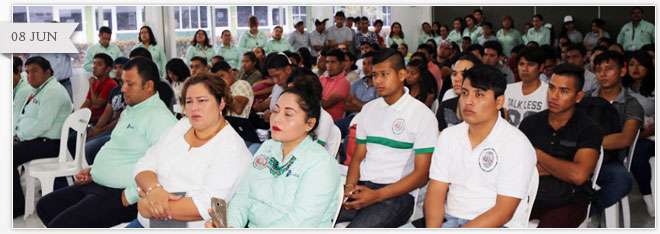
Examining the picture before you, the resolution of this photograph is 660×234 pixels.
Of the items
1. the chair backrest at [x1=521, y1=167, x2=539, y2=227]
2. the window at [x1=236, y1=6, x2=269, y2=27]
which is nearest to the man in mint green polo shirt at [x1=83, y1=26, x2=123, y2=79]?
the window at [x1=236, y1=6, x2=269, y2=27]

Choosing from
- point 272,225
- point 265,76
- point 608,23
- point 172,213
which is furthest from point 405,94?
point 608,23

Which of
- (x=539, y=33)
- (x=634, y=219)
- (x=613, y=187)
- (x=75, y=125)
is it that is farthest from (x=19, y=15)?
(x=539, y=33)

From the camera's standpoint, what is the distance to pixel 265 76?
5.11m

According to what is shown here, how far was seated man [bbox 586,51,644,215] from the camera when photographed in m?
2.59

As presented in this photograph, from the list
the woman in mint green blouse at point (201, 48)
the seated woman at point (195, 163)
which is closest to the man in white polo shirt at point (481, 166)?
the seated woman at point (195, 163)

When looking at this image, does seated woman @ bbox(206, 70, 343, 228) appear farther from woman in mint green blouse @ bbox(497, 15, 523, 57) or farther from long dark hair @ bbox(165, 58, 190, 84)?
woman in mint green blouse @ bbox(497, 15, 523, 57)

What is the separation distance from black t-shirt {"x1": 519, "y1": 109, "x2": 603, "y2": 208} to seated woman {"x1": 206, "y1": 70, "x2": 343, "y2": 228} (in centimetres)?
89

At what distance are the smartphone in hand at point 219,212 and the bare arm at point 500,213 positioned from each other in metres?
0.83

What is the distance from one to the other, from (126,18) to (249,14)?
1798mm

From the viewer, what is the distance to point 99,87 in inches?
172

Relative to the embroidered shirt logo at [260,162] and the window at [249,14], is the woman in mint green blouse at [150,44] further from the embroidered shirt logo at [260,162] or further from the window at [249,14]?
the embroidered shirt logo at [260,162]

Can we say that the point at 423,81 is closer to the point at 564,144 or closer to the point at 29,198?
the point at 564,144

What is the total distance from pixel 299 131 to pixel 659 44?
5.03 feet

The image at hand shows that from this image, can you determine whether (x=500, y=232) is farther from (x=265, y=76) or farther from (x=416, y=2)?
(x=265, y=76)
